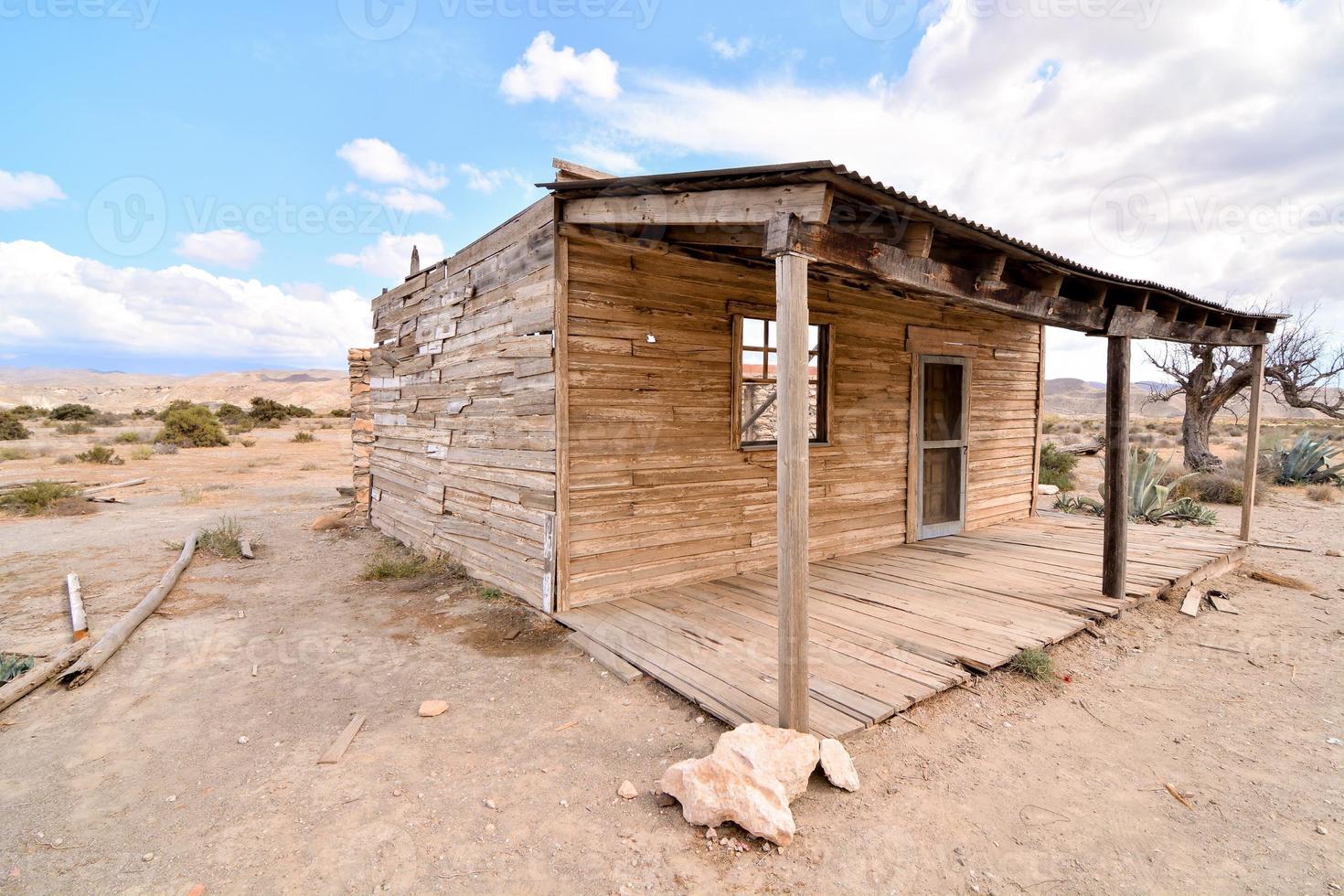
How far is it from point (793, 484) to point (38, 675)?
15.0 ft

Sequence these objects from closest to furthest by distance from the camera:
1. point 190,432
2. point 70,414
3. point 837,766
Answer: point 837,766
point 190,432
point 70,414

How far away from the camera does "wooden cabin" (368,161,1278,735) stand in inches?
123

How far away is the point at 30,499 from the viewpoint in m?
9.30

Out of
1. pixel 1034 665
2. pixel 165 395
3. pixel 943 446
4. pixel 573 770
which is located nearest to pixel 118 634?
pixel 573 770

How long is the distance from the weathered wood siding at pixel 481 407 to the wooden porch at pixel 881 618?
42.1 inches

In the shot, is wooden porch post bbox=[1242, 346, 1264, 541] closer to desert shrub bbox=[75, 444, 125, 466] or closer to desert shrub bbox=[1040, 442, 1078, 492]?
desert shrub bbox=[1040, 442, 1078, 492]

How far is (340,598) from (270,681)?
174 cm

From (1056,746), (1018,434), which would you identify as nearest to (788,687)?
(1056,746)

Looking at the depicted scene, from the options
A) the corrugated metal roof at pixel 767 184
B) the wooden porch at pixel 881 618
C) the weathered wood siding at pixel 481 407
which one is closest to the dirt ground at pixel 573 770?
the wooden porch at pixel 881 618

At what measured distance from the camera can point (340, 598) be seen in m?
5.37

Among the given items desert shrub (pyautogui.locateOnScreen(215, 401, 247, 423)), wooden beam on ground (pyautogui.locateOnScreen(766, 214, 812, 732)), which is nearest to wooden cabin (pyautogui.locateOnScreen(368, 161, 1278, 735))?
wooden beam on ground (pyautogui.locateOnScreen(766, 214, 812, 732))

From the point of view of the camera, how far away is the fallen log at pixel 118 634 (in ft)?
12.0

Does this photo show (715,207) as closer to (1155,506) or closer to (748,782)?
(748,782)

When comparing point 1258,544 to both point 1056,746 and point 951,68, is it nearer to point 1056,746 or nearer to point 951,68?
point 1056,746
